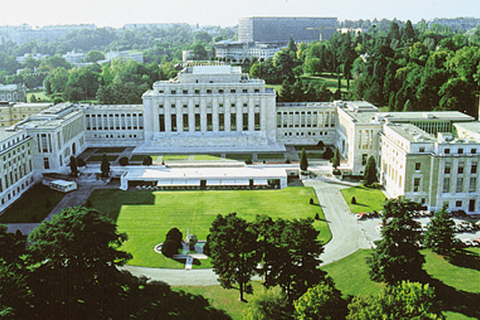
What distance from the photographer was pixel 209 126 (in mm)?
103688

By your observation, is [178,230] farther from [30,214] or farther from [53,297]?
[30,214]

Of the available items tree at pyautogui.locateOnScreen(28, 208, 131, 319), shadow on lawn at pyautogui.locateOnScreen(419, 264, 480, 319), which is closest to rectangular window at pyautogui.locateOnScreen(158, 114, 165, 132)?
tree at pyautogui.locateOnScreen(28, 208, 131, 319)

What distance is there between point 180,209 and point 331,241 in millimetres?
21500

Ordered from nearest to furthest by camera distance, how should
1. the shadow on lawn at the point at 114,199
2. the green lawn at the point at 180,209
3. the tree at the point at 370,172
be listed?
the green lawn at the point at 180,209, the shadow on lawn at the point at 114,199, the tree at the point at 370,172

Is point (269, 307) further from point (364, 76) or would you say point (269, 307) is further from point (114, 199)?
point (364, 76)

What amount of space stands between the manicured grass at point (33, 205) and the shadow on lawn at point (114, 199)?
5264 millimetres

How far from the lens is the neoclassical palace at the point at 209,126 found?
3135 inches

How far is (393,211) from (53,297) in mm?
30746

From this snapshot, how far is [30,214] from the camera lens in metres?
66.9

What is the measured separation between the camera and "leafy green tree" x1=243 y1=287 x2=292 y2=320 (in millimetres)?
36281

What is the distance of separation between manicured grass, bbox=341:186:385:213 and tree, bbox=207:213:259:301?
26590mm

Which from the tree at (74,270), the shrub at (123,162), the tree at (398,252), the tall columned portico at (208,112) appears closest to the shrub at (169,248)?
the tree at (74,270)

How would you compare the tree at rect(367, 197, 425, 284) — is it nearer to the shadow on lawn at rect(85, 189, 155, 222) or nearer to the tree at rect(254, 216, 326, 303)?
the tree at rect(254, 216, 326, 303)

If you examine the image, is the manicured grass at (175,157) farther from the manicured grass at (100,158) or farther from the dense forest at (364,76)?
the dense forest at (364,76)
